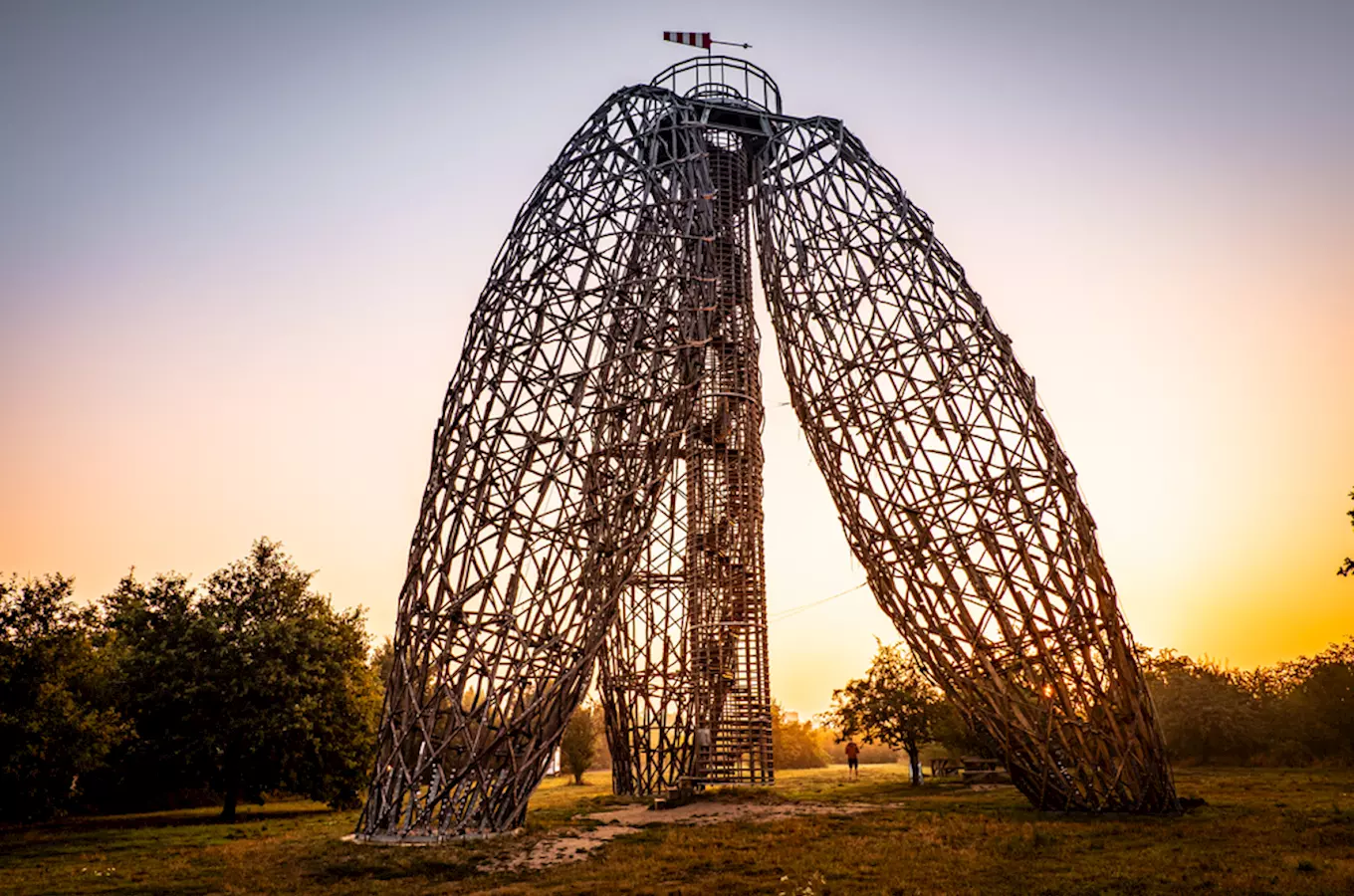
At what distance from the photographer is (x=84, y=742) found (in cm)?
1891

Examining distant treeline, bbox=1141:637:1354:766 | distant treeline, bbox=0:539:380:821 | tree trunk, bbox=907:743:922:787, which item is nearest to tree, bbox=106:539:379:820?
distant treeline, bbox=0:539:380:821

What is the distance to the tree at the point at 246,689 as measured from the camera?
875 inches

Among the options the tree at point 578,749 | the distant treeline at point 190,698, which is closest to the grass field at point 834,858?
the distant treeline at point 190,698

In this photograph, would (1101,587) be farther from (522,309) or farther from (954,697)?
(522,309)

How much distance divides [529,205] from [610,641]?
31.8 ft

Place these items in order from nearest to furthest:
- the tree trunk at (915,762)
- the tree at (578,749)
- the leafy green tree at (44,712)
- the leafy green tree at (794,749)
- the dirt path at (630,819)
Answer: the dirt path at (630,819) → the leafy green tree at (44,712) → the tree trunk at (915,762) → the tree at (578,749) → the leafy green tree at (794,749)

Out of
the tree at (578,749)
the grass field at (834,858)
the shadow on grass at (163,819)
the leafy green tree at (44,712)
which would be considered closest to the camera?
the grass field at (834,858)

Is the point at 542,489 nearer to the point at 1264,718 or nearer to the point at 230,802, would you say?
the point at 230,802

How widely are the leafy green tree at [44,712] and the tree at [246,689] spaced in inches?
103

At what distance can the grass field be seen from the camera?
9.94 metres

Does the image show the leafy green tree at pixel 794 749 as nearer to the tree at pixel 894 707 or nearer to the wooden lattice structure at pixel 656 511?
the tree at pixel 894 707

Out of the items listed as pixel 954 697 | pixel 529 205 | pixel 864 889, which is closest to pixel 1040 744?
pixel 954 697

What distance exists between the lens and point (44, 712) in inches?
719

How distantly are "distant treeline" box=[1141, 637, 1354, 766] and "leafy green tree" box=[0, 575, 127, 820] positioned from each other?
29.8m
